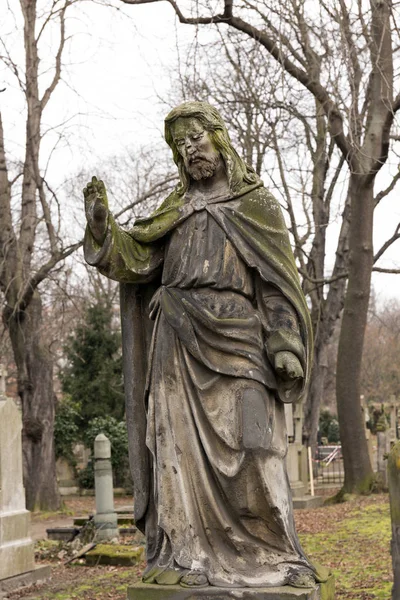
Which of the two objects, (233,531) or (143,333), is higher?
(143,333)

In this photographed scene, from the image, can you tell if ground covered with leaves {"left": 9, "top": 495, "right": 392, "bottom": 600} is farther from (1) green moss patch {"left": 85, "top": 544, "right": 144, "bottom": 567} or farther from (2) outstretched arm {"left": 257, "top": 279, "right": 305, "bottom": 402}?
(2) outstretched arm {"left": 257, "top": 279, "right": 305, "bottom": 402}

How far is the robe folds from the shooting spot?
4949 millimetres

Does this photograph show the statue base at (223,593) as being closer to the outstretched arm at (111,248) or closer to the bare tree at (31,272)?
the outstretched arm at (111,248)

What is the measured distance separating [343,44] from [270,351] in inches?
334

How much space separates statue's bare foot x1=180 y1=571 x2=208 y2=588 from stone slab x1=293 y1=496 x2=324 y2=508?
13.5 meters

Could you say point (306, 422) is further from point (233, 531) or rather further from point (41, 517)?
point (233, 531)

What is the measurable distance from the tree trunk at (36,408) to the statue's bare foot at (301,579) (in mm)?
15345

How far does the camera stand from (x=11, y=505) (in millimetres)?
10836

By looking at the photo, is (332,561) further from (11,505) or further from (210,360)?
(210,360)

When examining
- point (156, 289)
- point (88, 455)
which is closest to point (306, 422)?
point (88, 455)

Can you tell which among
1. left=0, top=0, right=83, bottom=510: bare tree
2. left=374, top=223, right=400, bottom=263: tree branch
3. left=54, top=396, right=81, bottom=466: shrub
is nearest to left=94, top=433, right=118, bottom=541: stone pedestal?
left=0, top=0, right=83, bottom=510: bare tree

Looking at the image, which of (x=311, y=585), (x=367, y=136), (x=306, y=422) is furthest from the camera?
(x=306, y=422)

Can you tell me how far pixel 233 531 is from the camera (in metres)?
4.96

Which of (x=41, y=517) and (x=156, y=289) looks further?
(x=41, y=517)
